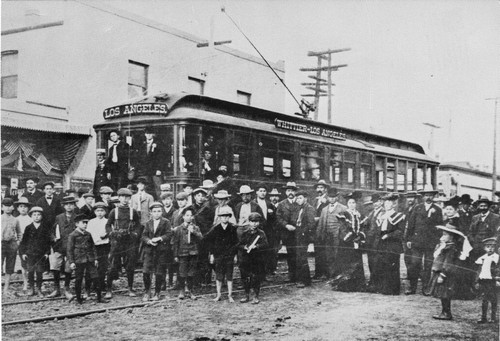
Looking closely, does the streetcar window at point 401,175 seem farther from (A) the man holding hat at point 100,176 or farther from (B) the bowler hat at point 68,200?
(B) the bowler hat at point 68,200

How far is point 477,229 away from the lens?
18.3ft

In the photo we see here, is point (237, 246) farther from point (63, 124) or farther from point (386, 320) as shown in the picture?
point (63, 124)

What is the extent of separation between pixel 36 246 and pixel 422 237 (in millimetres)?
4521

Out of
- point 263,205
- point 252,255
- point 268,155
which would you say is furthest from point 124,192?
point 268,155

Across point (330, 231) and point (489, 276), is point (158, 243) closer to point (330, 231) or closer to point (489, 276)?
point (330, 231)

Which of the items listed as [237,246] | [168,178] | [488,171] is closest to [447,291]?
[237,246]

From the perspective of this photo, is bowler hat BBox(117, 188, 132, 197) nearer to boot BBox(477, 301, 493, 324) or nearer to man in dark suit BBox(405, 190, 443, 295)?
man in dark suit BBox(405, 190, 443, 295)

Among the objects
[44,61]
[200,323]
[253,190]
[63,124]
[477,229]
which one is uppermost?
[44,61]

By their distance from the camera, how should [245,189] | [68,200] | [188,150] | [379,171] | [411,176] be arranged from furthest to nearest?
[411,176] → [379,171] → [188,150] → [245,189] → [68,200]

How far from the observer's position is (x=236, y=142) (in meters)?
7.07

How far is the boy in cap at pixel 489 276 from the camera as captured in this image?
15.8 feet

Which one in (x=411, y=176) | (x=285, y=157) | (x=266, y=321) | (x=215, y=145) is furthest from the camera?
(x=411, y=176)

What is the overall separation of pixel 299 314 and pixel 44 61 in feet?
17.8

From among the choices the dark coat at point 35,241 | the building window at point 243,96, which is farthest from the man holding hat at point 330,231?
the building window at point 243,96
